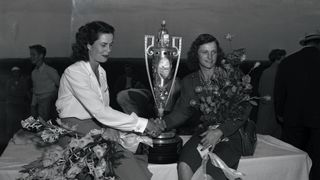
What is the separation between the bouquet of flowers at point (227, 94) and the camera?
90.8 inches

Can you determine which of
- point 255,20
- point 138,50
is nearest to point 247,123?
point 138,50

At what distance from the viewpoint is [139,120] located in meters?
2.20

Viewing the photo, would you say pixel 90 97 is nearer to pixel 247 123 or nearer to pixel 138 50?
pixel 247 123

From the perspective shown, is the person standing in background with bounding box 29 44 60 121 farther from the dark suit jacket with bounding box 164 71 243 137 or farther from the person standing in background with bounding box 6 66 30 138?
the dark suit jacket with bounding box 164 71 243 137

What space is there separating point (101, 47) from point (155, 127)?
556 millimetres

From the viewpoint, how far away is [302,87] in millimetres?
3391

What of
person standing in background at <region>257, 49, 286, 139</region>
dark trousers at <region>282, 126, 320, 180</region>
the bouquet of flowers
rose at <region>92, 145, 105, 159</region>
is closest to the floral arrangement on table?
rose at <region>92, 145, 105, 159</region>

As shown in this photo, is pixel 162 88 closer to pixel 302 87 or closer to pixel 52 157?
pixel 52 157

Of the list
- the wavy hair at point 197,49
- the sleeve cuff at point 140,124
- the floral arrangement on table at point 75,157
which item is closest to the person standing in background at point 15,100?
the wavy hair at point 197,49

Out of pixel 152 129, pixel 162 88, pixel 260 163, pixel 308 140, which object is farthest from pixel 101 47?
pixel 308 140

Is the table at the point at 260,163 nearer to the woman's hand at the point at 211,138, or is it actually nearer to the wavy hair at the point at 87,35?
the woman's hand at the point at 211,138

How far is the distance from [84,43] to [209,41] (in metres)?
0.81

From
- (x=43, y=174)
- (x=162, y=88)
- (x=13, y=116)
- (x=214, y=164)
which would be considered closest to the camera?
(x=43, y=174)

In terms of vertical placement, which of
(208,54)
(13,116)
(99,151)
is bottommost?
(13,116)
